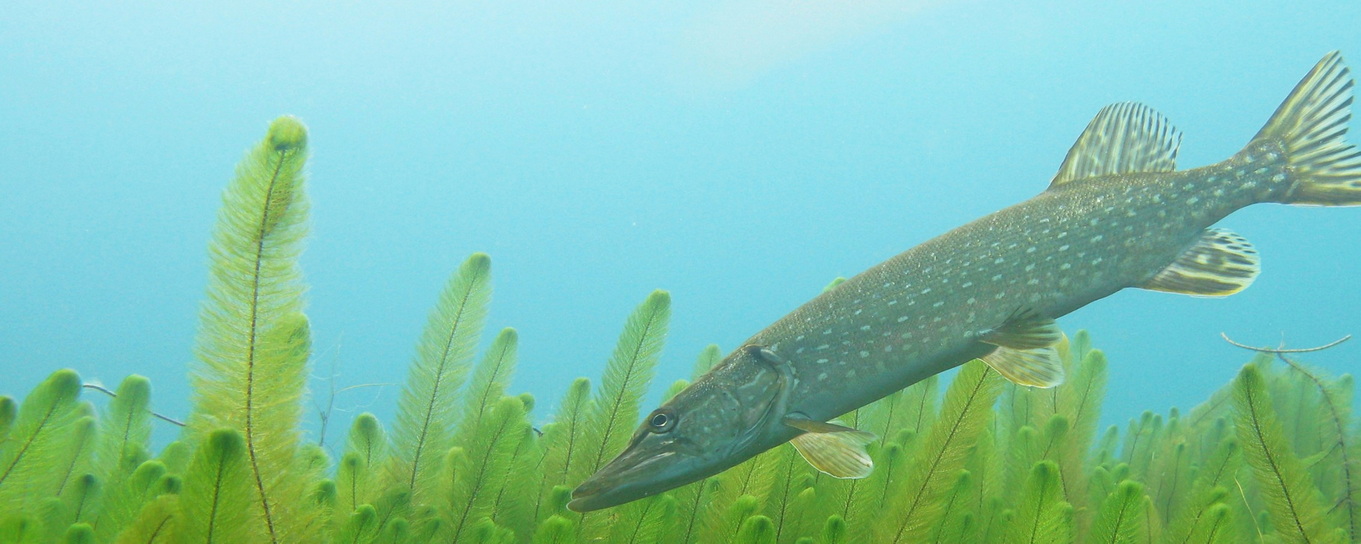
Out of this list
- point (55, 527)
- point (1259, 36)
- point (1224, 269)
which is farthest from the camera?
point (1259, 36)

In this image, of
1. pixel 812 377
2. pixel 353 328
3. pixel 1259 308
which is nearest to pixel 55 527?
pixel 812 377

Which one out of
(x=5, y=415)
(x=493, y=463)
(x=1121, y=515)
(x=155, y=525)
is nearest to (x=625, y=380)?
(x=493, y=463)

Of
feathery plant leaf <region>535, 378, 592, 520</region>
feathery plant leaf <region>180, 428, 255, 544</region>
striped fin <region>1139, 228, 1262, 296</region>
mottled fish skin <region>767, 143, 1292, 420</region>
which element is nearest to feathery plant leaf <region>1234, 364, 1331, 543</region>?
striped fin <region>1139, 228, 1262, 296</region>

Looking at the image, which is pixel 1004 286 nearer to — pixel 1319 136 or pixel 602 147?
pixel 1319 136

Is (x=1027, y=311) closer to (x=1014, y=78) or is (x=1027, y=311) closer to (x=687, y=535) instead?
(x=687, y=535)

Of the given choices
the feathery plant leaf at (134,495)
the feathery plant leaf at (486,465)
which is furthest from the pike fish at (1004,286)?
the feathery plant leaf at (134,495)

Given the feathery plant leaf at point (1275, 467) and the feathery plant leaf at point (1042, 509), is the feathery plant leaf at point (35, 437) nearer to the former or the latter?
the feathery plant leaf at point (1042, 509)
